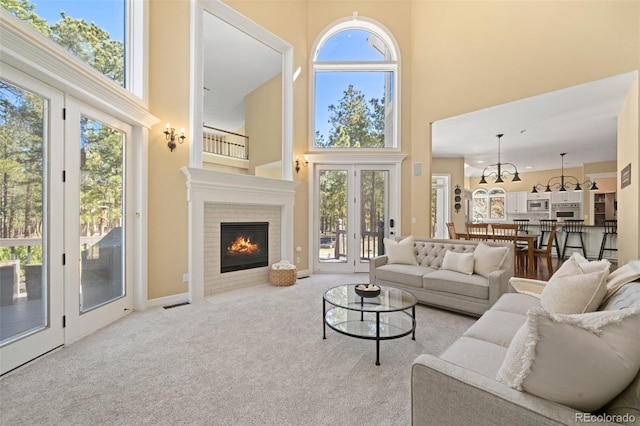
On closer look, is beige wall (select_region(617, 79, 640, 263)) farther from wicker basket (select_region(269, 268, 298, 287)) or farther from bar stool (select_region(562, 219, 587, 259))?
wicker basket (select_region(269, 268, 298, 287))

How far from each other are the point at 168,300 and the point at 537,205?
12406mm

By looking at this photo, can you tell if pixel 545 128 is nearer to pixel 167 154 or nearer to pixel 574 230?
pixel 574 230

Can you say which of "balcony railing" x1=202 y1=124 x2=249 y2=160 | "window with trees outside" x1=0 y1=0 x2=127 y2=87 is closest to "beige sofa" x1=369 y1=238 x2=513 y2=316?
"balcony railing" x1=202 y1=124 x2=249 y2=160

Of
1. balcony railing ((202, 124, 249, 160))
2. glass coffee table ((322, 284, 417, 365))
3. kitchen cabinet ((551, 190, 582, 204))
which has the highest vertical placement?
balcony railing ((202, 124, 249, 160))

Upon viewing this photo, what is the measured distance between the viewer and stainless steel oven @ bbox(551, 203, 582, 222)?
9.84 metres

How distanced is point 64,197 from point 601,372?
3.78 meters

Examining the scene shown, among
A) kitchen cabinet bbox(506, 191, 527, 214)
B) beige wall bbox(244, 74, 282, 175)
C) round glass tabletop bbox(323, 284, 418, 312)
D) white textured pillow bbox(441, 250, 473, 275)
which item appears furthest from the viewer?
kitchen cabinet bbox(506, 191, 527, 214)

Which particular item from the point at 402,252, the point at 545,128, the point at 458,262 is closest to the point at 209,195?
the point at 402,252

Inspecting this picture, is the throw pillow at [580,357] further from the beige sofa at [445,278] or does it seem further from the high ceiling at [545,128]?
the high ceiling at [545,128]

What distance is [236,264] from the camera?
15.2ft

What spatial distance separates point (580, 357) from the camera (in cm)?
97

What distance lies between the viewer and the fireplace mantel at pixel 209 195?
12.9 feet

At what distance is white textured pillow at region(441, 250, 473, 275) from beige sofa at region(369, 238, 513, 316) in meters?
0.05

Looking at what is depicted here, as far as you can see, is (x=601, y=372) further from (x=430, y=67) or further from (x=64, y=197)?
(x=430, y=67)
